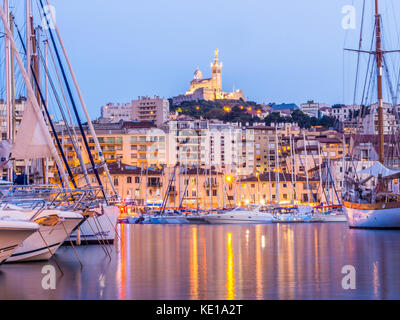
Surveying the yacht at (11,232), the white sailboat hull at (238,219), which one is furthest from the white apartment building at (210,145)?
the yacht at (11,232)

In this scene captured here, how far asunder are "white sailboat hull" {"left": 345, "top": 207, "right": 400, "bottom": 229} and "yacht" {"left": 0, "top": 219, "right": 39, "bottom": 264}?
37052 millimetres

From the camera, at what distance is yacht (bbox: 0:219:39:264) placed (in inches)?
741

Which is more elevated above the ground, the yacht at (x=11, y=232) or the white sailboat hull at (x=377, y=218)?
the yacht at (x=11, y=232)

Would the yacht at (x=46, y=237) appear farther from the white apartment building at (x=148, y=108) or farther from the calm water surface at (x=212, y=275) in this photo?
the white apartment building at (x=148, y=108)

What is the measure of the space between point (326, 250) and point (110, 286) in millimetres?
16833

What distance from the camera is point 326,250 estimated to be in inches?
1375

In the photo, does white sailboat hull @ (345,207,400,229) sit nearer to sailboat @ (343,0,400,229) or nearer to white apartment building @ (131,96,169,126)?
sailboat @ (343,0,400,229)

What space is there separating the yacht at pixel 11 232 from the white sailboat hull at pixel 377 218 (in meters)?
37.1

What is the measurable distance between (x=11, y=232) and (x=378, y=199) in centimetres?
3748

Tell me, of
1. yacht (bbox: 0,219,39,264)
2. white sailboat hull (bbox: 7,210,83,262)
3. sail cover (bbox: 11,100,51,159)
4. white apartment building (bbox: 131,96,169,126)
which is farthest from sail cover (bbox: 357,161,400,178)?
white apartment building (bbox: 131,96,169,126)

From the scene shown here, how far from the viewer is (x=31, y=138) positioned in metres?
25.4

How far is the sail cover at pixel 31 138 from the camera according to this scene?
25094mm

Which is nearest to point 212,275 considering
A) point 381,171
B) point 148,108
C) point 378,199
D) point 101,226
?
point 101,226

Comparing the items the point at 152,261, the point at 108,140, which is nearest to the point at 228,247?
the point at 152,261
